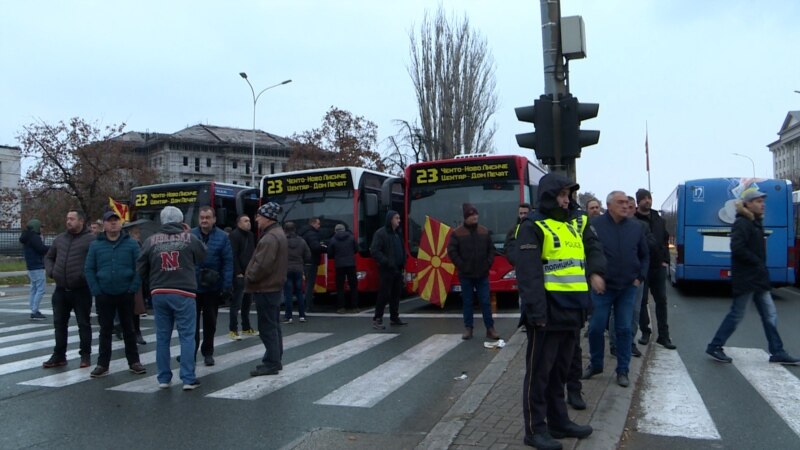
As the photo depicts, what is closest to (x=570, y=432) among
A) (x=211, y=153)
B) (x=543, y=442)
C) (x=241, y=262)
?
(x=543, y=442)

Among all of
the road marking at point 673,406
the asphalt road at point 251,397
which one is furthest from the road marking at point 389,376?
the road marking at point 673,406

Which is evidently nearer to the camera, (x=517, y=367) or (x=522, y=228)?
(x=522, y=228)

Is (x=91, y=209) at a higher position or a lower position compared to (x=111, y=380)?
higher

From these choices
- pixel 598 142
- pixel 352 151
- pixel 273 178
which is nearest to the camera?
pixel 598 142

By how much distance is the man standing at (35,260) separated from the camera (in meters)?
12.8

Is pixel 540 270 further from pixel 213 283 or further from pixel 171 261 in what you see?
pixel 213 283

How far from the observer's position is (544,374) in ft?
14.6

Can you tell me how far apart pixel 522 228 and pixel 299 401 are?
113 inches

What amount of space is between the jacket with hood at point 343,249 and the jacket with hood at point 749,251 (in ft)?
23.0

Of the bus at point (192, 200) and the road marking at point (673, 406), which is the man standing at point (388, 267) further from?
the bus at point (192, 200)

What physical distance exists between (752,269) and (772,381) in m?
1.28

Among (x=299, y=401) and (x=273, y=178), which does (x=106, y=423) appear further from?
(x=273, y=178)

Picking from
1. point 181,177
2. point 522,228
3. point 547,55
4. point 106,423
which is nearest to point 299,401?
point 106,423

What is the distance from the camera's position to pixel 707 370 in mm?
7359
